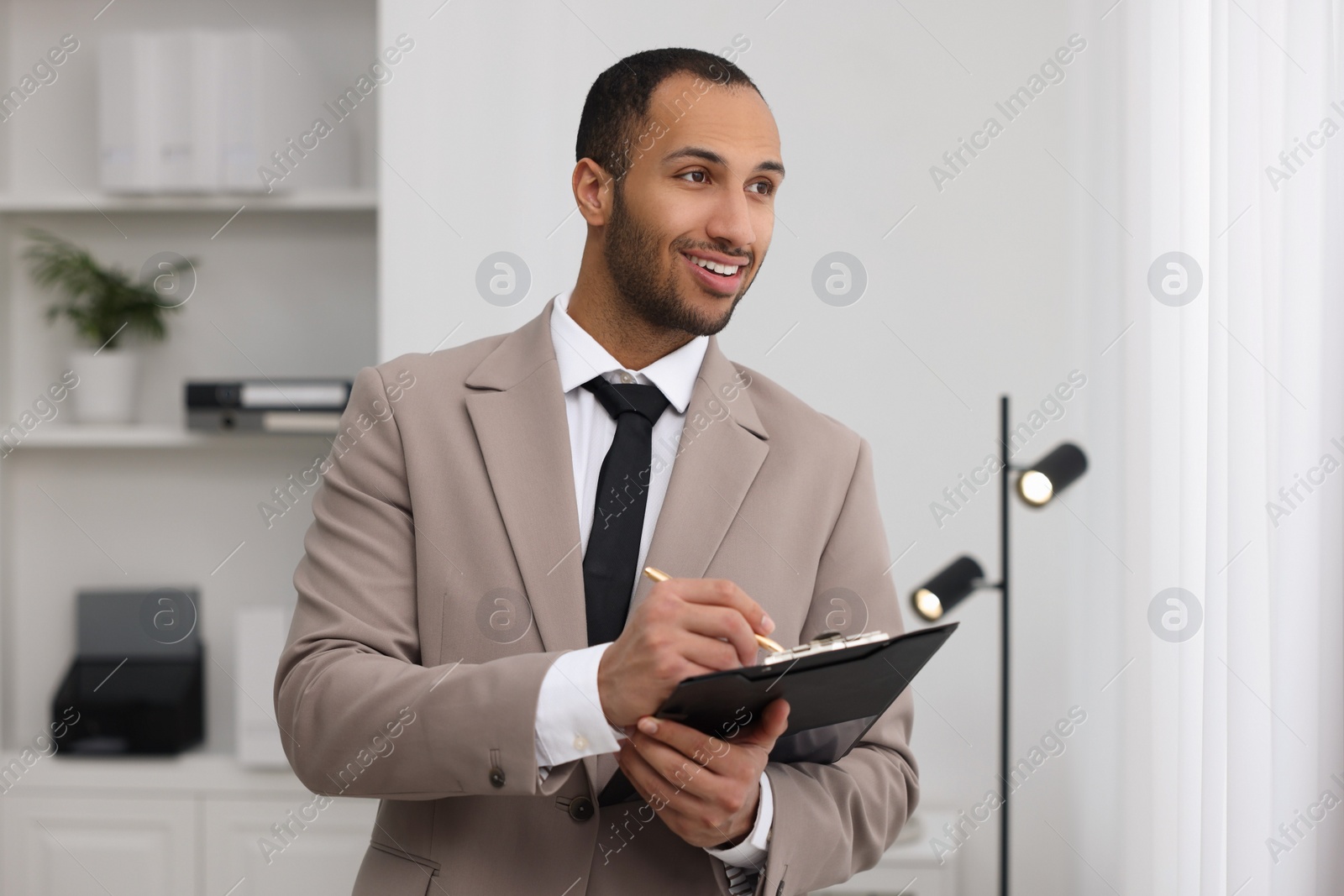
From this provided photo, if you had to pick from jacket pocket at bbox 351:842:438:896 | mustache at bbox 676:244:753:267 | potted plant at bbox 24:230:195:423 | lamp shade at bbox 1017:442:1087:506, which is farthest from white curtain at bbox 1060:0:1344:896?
potted plant at bbox 24:230:195:423

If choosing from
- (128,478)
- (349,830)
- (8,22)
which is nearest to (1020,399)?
(349,830)

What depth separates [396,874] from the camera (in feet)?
3.68

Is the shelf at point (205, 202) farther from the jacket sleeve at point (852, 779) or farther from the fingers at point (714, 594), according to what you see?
the fingers at point (714, 594)

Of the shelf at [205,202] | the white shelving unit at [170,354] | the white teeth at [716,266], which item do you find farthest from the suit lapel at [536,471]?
the white shelving unit at [170,354]

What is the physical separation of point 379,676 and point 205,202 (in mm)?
1891

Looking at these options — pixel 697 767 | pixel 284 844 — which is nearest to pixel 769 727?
pixel 697 767

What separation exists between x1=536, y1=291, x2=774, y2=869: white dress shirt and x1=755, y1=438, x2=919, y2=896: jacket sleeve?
3 centimetres

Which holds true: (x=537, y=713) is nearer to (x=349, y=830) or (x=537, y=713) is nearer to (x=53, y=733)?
(x=349, y=830)

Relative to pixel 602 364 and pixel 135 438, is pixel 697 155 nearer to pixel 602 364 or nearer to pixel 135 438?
pixel 602 364

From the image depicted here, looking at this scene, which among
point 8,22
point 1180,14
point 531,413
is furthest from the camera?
point 8,22

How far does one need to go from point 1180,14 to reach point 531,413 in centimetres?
139

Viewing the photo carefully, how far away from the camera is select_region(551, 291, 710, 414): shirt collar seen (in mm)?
1307

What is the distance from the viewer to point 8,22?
2746mm

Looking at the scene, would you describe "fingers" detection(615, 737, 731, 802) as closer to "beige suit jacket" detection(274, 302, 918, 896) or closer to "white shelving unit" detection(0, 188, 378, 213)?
"beige suit jacket" detection(274, 302, 918, 896)
